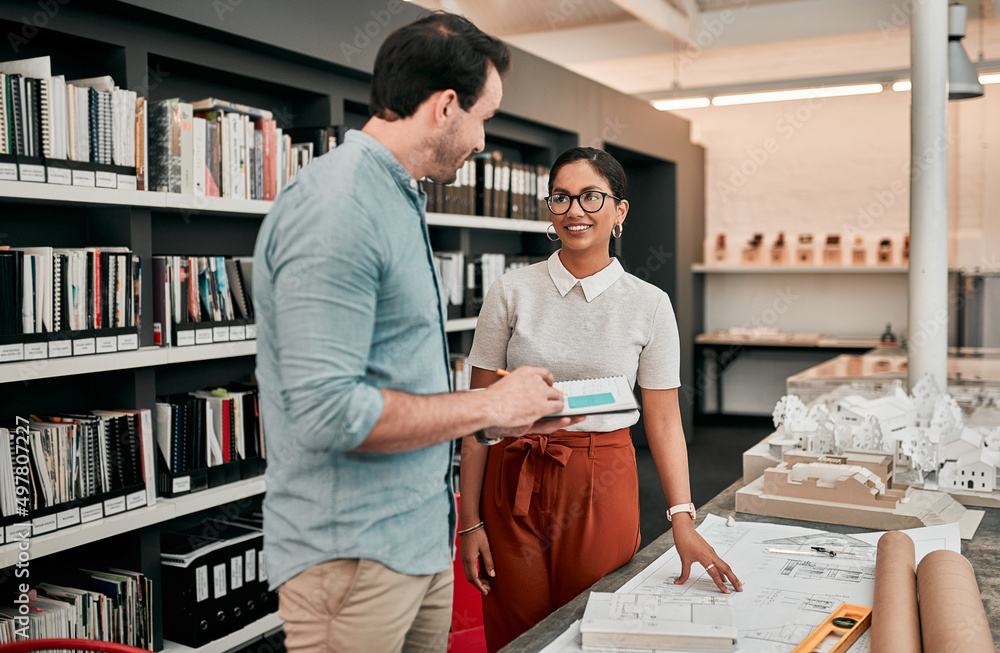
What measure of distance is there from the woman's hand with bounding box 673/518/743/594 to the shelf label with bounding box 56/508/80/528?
1.58 meters

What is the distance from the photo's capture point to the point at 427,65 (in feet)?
3.27

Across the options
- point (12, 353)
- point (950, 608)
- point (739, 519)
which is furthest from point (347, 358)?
point (12, 353)

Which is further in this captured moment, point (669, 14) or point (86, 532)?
point (669, 14)

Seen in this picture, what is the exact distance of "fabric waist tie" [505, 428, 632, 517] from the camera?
157cm

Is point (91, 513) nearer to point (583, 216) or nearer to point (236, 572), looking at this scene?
point (236, 572)

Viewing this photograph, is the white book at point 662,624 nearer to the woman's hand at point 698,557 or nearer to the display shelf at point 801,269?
the woman's hand at point 698,557

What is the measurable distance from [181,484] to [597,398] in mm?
1723

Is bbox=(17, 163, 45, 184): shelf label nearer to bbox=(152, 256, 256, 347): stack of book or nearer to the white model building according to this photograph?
bbox=(152, 256, 256, 347): stack of book

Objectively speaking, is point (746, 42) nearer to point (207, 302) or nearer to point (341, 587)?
point (207, 302)

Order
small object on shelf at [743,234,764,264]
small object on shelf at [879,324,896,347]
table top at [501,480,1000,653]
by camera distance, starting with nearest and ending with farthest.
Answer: table top at [501,480,1000,653] → small object on shelf at [879,324,896,347] → small object on shelf at [743,234,764,264]

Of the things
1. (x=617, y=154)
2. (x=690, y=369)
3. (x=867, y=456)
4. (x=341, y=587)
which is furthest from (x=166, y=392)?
(x=690, y=369)

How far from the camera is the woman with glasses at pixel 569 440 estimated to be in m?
1.58

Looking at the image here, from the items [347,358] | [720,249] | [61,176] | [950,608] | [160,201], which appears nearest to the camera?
[347,358]
